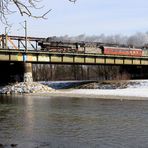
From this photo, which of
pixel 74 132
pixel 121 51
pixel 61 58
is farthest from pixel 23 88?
pixel 74 132

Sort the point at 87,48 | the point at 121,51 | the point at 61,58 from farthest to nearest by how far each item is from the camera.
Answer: the point at 121,51, the point at 87,48, the point at 61,58

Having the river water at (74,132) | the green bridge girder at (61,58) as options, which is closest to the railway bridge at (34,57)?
the green bridge girder at (61,58)

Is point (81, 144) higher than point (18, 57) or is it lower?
lower

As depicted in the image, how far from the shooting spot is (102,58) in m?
88.9

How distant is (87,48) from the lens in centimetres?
8938

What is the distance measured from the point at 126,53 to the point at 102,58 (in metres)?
8.66

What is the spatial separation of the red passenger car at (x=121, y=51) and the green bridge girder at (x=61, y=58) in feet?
4.90

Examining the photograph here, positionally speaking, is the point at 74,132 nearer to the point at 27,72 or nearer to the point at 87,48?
the point at 27,72

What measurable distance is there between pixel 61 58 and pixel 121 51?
59.4 feet

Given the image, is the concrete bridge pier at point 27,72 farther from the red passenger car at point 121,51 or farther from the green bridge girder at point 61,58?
the red passenger car at point 121,51

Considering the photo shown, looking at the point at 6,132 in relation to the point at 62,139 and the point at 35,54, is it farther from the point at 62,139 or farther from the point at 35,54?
the point at 35,54

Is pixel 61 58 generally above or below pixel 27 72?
above

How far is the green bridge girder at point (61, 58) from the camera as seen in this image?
75.4 meters

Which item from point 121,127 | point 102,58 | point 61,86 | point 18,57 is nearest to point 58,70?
point 61,86
